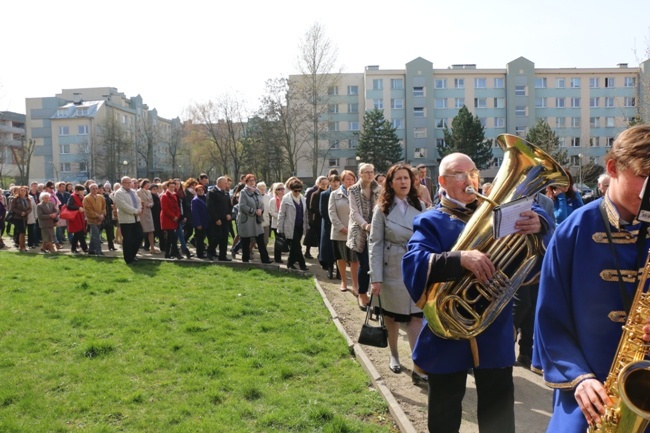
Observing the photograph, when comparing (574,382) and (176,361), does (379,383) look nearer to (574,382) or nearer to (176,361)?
(176,361)

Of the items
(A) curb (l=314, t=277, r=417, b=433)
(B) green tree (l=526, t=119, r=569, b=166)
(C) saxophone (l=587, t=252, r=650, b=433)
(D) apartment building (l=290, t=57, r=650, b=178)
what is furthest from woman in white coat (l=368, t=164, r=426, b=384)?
(D) apartment building (l=290, t=57, r=650, b=178)

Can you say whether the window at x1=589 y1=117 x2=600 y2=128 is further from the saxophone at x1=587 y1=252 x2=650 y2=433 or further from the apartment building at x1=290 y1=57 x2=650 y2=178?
the saxophone at x1=587 y1=252 x2=650 y2=433

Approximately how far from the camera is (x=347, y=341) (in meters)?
6.92

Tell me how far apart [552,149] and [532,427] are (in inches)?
1997

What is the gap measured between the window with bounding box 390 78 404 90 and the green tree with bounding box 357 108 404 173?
33.0 ft

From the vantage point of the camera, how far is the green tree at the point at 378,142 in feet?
201

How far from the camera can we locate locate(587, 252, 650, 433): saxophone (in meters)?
1.83

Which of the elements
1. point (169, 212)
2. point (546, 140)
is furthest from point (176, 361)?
point (546, 140)

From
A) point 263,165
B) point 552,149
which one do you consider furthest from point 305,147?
point 552,149

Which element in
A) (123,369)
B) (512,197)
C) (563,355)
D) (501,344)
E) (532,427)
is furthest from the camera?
(123,369)

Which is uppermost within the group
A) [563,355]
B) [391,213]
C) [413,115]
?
[413,115]

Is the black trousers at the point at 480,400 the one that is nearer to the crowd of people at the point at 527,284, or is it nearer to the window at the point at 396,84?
the crowd of people at the point at 527,284

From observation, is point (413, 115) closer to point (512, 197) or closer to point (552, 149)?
point (552, 149)

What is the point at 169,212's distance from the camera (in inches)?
531
